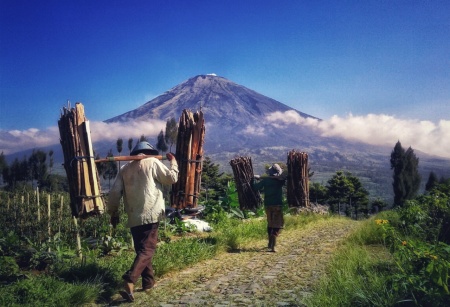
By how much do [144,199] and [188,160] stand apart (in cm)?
244

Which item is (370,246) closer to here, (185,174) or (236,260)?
(236,260)

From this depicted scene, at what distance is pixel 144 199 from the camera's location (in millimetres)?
5137

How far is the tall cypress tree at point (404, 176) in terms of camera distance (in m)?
40.2

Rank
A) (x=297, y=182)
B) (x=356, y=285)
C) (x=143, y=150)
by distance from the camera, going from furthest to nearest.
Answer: (x=297, y=182), (x=143, y=150), (x=356, y=285)

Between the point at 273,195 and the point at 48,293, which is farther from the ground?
the point at 273,195

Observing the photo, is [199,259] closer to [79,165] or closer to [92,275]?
[92,275]

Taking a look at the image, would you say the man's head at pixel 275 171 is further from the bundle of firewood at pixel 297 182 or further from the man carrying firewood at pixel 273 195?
the bundle of firewood at pixel 297 182

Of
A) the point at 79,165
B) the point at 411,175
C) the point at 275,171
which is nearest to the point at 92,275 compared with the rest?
the point at 79,165

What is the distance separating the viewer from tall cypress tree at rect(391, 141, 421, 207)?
40.2 meters

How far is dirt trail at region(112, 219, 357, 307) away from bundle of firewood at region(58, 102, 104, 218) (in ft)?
4.95

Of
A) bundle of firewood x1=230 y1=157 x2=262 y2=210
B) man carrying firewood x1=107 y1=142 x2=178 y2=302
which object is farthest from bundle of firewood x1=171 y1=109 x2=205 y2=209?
bundle of firewood x1=230 y1=157 x2=262 y2=210

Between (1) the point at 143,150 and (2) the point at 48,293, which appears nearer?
(2) the point at 48,293

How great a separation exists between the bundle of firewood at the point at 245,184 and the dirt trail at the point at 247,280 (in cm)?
448

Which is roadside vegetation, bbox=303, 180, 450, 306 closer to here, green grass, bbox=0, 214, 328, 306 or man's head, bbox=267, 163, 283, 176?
green grass, bbox=0, 214, 328, 306
